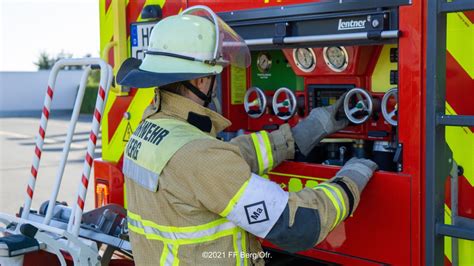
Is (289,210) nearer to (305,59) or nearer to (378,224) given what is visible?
(378,224)

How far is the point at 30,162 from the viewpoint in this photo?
10898 mm

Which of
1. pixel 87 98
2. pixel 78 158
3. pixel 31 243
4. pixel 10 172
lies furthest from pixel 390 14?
pixel 87 98

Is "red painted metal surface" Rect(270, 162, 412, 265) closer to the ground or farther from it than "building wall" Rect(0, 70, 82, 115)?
closer to the ground

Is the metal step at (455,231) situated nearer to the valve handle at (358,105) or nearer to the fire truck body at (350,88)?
the fire truck body at (350,88)

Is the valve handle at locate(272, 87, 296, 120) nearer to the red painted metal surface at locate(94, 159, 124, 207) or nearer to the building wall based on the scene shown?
the red painted metal surface at locate(94, 159, 124, 207)

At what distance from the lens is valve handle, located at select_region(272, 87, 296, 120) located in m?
2.70

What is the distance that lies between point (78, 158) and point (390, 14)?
9581mm

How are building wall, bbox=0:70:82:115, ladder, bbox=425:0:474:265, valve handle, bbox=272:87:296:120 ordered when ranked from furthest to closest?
1. building wall, bbox=0:70:82:115
2. valve handle, bbox=272:87:296:120
3. ladder, bbox=425:0:474:265

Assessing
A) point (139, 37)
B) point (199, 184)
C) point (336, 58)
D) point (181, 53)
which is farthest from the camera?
point (139, 37)

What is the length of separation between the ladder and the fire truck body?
0.15 feet

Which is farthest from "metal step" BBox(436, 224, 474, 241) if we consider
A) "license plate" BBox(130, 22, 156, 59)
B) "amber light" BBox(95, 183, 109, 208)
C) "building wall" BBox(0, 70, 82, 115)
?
"building wall" BBox(0, 70, 82, 115)

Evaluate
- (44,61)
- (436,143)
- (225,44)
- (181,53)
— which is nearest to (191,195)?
(181,53)

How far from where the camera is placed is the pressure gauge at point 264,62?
9.31ft

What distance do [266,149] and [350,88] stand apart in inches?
16.8
